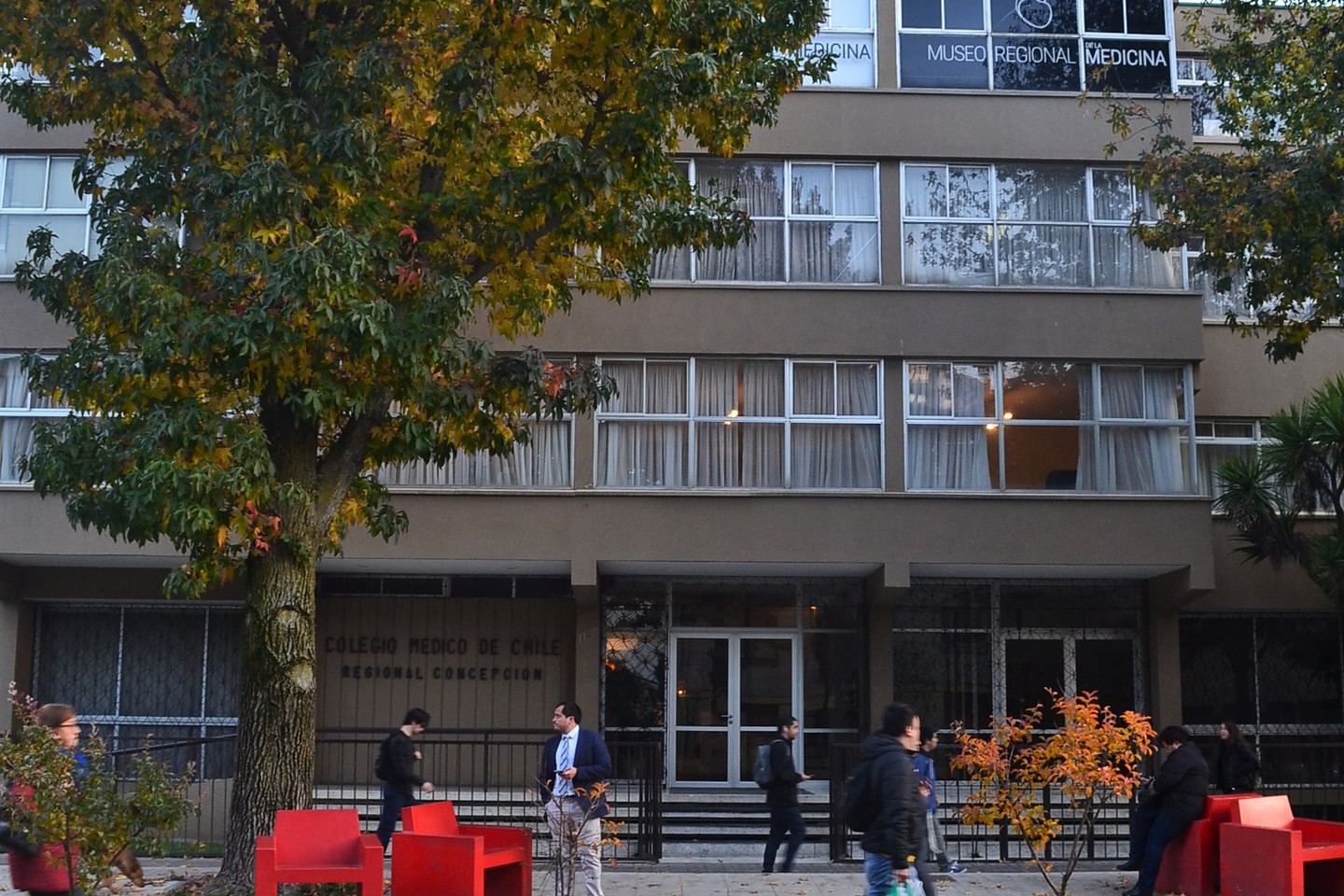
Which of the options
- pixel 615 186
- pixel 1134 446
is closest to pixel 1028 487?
pixel 1134 446

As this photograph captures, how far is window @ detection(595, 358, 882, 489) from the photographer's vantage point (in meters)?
19.9

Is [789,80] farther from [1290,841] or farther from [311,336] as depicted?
[1290,841]

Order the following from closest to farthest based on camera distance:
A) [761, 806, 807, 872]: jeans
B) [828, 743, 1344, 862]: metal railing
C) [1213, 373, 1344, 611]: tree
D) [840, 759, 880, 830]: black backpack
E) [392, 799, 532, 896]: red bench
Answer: [840, 759, 880, 830]: black backpack, [392, 799, 532, 896]: red bench, [761, 806, 807, 872]: jeans, [828, 743, 1344, 862]: metal railing, [1213, 373, 1344, 611]: tree

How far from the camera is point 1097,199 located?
67.6 feet

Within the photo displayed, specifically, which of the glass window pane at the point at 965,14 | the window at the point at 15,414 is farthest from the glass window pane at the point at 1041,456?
the window at the point at 15,414

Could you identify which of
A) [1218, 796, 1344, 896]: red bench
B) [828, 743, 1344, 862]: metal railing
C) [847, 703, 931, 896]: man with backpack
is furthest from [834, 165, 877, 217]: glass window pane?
[847, 703, 931, 896]: man with backpack

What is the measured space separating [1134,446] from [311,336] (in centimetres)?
1330

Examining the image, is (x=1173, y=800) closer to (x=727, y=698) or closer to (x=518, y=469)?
(x=727, y=698)

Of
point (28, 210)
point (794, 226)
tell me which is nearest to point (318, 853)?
point (794, 226)

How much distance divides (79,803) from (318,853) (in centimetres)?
205

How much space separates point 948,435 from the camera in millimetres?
20141

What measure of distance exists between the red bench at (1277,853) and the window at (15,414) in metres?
15.9

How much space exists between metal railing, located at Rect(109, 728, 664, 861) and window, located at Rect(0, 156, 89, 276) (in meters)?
7.28

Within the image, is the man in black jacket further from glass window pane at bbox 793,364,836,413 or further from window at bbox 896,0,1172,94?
window at bbox 896,0,1172,94
